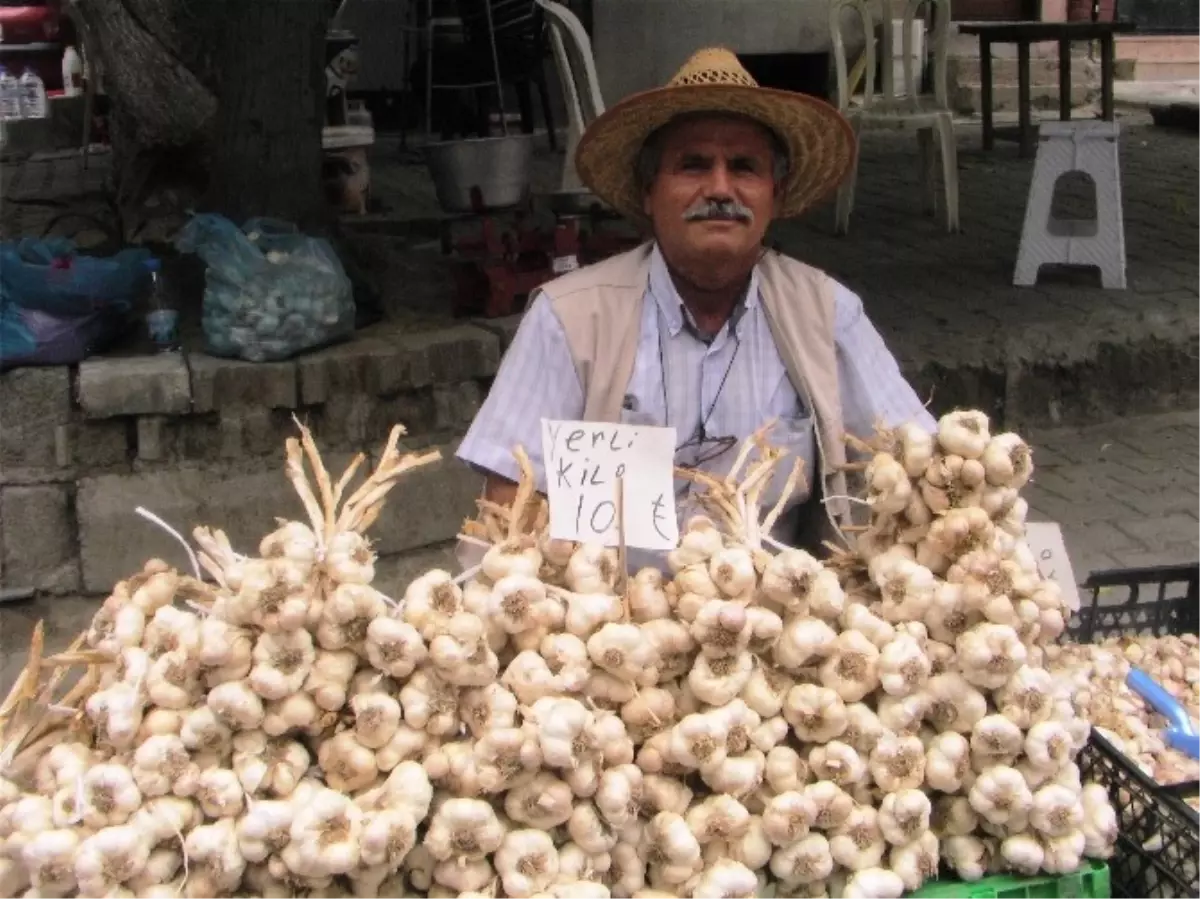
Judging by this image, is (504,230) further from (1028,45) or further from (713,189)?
(1028,45)

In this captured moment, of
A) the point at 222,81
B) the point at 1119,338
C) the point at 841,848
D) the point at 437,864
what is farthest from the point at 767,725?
the point at 1119,338

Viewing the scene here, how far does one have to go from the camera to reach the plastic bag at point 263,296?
374 cm

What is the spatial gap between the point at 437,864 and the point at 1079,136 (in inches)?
203

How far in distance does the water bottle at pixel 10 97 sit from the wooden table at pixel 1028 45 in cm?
608

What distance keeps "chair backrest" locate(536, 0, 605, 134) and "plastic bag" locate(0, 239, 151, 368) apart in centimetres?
260

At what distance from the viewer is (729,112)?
6.89 feet

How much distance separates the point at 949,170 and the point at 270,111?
3404 mm

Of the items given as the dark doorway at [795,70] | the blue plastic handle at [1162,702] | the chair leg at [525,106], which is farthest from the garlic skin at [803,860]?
the dark doorway at [795,70]

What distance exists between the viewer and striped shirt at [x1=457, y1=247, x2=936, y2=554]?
2139 millimetres

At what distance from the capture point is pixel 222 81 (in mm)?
4312

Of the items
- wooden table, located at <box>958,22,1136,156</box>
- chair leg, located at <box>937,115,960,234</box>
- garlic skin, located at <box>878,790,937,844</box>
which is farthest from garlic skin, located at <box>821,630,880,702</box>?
wooden table, located at <box>958,22,1136,156</box>

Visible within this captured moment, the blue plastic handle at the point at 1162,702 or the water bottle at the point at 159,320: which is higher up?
→ the water bottle at the point at 159,320

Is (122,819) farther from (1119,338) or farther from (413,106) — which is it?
(413,106)

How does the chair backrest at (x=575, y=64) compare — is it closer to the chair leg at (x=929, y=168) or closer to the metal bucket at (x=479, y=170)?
the metal bucket at (x=479, y=170)
